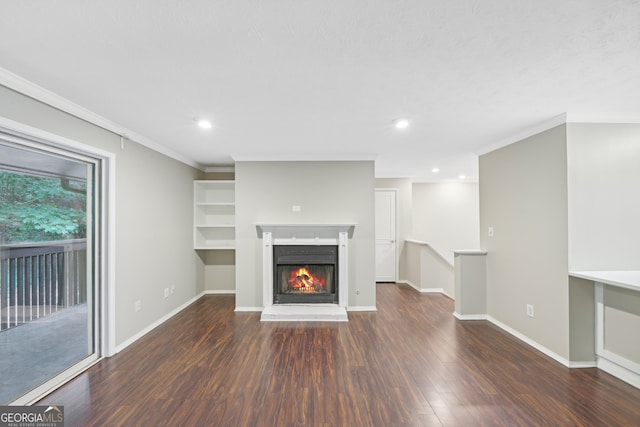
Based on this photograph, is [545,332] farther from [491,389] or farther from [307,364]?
[307,364]

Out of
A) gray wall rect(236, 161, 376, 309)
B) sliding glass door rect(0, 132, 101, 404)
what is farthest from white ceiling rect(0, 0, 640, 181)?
gray wall rect(236, 161, 376, 309)

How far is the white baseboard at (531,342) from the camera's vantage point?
2.71m

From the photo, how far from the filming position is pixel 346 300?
4.23 meters

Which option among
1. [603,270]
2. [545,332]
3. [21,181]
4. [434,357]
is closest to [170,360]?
[21,181]

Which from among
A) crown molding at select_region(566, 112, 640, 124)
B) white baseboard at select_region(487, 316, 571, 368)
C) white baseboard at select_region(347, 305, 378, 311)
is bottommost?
white baseboard at select_region(347, 305, 378, 311)

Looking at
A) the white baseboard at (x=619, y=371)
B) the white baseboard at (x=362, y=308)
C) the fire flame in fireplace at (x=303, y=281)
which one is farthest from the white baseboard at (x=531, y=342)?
the fire flame in fireplace at (x=303, y=281)

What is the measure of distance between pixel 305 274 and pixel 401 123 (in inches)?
105

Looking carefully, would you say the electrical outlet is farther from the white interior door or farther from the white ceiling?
the white interior door

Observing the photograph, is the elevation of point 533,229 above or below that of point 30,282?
above

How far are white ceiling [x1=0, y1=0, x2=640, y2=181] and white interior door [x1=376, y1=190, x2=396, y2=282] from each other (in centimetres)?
328

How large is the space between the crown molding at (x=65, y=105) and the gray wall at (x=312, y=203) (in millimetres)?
1426

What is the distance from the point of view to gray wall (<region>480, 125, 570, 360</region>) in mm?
2746

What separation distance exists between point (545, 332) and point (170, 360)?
3.87 metres

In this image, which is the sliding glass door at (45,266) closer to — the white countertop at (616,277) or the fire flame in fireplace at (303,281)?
the fire flame in fireplace at (303,281)
